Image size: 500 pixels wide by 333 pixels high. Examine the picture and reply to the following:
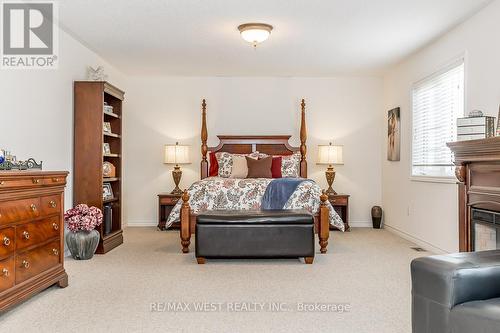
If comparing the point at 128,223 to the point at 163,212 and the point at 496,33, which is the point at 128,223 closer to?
the point at 163,212

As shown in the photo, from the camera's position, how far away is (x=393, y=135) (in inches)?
265

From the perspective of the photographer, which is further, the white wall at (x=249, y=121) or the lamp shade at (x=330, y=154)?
the white wall at (x=249, y=121)

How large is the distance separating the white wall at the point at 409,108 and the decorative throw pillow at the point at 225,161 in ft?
7.35

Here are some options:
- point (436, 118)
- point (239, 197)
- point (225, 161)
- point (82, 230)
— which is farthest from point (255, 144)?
point (82, 230)

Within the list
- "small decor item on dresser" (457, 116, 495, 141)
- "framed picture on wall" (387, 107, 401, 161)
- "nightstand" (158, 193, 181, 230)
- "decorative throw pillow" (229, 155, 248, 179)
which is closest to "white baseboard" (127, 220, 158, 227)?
"nightstand" (158, 193, 181, 230)

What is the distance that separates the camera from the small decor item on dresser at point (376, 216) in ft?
23.6

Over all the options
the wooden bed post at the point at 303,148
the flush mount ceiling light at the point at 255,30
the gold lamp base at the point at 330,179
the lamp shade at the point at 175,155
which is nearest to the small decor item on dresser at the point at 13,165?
the flush mount ceiling light at the point at 255,30

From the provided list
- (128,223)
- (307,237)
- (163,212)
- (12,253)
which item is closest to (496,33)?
(307,237)

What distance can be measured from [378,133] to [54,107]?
5.19 meters

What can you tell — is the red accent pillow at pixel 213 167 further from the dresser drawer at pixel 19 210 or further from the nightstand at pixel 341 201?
the dresser drawer at pixel 19 210

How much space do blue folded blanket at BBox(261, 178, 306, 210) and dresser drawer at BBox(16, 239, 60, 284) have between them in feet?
8.73

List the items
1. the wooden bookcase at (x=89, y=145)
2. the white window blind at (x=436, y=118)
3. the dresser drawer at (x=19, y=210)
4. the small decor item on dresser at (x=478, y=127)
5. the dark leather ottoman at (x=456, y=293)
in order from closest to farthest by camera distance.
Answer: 1. the dark leather ottoman at (x=456, y=293)
2. the dresser drawer at (x=19, y=210)
3. the small decor item on dresser at (x=478, y=127)
4. the white window blind at (x=436, y=118)
5. the wooden bookcase at (x=89, y=145)

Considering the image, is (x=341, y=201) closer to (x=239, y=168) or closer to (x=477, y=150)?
(x=239, y=168)
